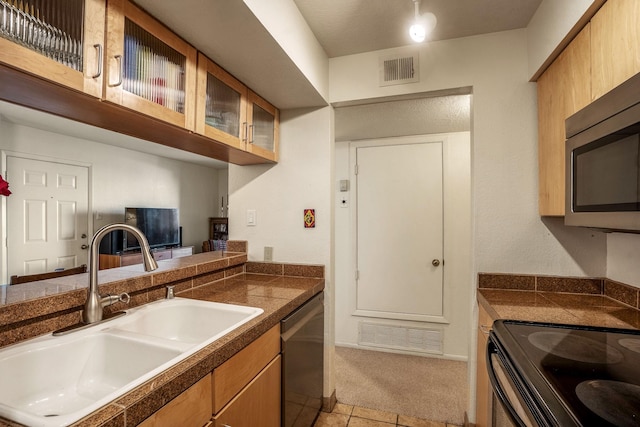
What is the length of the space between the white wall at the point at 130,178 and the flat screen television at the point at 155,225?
22cm

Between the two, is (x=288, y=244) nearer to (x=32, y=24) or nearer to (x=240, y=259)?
(x=240, y=259)

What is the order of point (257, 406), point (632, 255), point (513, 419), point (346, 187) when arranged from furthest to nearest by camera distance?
1. point (346, 187)
2. point (632, 255)
3. point (257, 406)
4. point (513, 419)

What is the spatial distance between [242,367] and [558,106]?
177 centimetres

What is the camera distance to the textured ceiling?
1509 millimetres

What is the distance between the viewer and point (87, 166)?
4.26m

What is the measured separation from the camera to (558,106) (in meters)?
1.42

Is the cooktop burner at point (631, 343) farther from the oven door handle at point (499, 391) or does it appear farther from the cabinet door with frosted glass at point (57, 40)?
the cabinet door with frosted glass at point (57, 40)

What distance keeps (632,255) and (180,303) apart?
2.07m

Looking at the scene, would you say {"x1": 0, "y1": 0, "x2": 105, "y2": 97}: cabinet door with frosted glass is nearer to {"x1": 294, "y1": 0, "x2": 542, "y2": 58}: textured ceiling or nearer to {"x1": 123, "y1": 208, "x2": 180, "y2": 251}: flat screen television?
{"x1": 294, "y1": 0, "x2": 542, "y2": 58}: textured ceiling

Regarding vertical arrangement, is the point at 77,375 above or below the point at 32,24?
below

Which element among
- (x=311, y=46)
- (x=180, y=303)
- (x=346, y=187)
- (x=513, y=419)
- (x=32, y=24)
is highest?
(x=311, y=46)

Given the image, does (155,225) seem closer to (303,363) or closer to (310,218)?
(310,218)

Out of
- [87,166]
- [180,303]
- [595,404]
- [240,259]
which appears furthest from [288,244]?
[87,166]

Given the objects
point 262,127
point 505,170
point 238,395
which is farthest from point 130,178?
point 505,170
